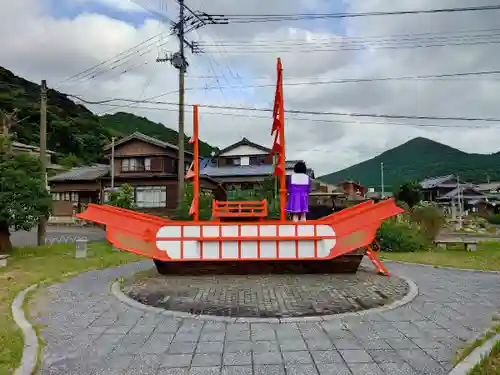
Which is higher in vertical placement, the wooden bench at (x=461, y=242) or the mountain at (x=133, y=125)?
the mountain at (x=133, y=125)

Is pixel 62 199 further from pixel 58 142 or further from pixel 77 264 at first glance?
pixel 77 264

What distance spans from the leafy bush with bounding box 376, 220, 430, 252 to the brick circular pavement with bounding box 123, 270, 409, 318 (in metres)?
6.85

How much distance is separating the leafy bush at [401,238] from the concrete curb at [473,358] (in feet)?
36.5

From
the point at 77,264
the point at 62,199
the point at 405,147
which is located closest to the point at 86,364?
the point at 77,264

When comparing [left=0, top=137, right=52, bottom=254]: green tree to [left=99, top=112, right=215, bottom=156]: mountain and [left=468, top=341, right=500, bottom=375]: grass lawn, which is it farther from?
[left=99, top=112, right=215, bottom=156]: mountain

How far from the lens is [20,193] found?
38.8 feet

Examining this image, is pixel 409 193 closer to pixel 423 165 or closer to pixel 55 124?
pixel 55 124

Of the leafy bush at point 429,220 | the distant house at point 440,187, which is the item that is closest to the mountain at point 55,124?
the leafy bush at point 429,220

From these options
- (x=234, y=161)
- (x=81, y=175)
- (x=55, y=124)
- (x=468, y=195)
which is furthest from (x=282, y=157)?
(x=55, y=124)

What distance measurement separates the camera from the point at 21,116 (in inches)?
1847

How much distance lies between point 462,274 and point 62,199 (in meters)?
35.7

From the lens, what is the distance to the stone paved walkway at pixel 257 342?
393cm

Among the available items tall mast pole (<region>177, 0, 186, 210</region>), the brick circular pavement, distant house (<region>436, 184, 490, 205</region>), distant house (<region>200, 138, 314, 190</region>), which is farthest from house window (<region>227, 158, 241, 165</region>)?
distant house (<region>436, 184, 490, 205</region>)

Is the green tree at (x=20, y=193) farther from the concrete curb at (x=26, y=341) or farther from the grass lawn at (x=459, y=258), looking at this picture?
the grass lawn at (x=459, y=258)
